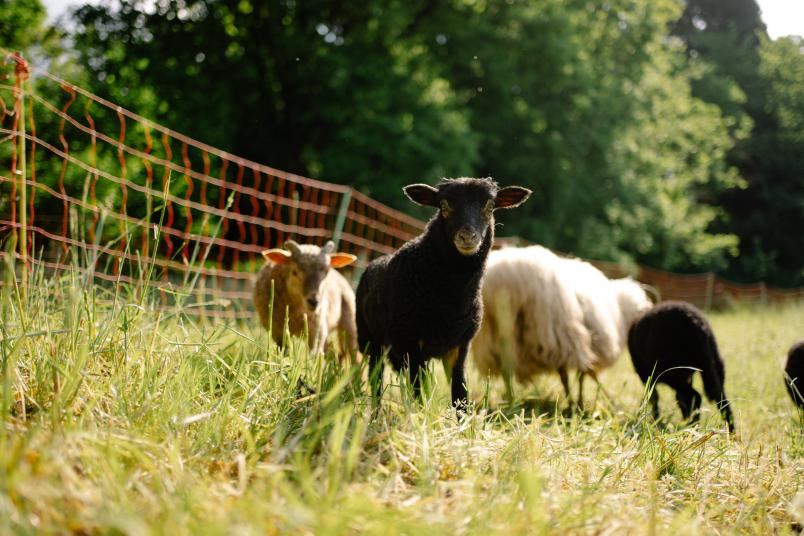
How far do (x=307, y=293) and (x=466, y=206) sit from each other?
49.6 inches

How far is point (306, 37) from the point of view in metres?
16.5

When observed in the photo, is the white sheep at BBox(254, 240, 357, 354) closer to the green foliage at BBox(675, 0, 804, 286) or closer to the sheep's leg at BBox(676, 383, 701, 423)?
the sheep's leg at BBox(676, 383, 701, 423)

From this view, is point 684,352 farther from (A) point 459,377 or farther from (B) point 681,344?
(A) point 459,377

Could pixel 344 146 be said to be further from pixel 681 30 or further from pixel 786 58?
pixel 681 30

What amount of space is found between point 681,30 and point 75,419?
34498 mm

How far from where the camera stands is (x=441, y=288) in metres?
3.39

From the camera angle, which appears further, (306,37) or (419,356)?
(306,37)

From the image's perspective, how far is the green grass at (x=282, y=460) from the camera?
4.97ft

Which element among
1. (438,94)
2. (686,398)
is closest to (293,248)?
(686,398)

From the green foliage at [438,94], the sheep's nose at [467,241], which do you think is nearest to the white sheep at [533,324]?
the sheep's nose at [467,241]

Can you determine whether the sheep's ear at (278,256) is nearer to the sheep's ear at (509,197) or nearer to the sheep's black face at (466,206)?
the sheep's black face at (466,206)

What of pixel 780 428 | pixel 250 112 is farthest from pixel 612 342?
pixel 250 112

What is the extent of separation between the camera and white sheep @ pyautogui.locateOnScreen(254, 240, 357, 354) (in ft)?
13.8

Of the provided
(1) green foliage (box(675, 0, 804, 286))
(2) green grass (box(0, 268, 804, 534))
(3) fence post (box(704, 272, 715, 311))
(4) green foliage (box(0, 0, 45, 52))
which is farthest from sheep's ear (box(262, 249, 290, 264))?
(1) green foliage (box(675, 0, 804, 286))
